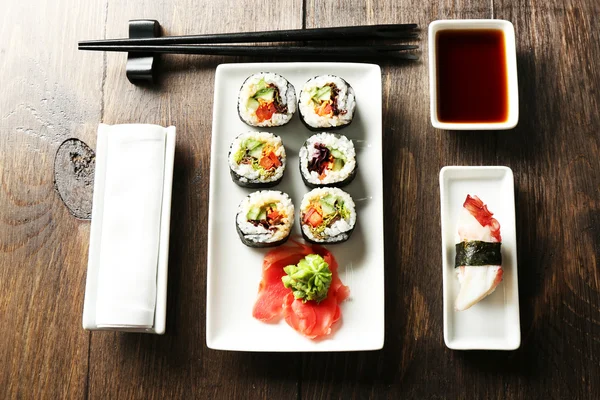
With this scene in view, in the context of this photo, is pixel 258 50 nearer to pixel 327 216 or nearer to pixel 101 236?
pixel 327 216

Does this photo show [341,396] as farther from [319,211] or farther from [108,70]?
[108,70]

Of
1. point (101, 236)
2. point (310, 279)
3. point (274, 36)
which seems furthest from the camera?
point (274, 36)

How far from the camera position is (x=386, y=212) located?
8.03ft

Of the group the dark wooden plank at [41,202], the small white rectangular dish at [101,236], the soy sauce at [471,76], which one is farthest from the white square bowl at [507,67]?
the dark wooden plank at [41,202]

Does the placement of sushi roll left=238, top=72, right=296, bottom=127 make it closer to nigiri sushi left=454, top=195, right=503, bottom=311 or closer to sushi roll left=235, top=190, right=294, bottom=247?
sushi roll left=235, top=190, right=294, bottom=247

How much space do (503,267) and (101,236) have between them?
166 cm

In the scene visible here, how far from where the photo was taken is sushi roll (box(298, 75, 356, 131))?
7.75 ft

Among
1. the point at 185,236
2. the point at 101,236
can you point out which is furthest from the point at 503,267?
the point at 101,236

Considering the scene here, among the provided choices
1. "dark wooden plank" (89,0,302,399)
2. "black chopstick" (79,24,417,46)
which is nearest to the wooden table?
"dark wooden plank" (89,0,302,399)

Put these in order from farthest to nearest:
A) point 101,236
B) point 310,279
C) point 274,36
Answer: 1. point 274,36
2. point 101,236
3. point 310,279

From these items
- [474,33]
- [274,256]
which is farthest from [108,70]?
[474,33]

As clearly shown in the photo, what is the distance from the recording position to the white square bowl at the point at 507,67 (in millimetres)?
2314

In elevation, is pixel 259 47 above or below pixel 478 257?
above

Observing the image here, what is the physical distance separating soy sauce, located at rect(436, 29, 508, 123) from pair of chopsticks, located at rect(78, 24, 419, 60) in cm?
25
